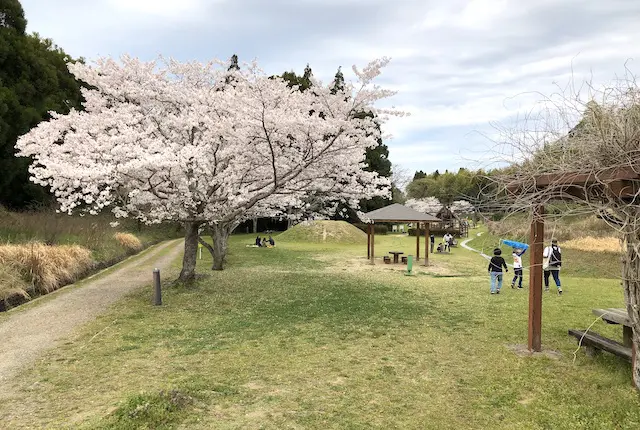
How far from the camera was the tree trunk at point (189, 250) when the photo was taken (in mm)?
11500

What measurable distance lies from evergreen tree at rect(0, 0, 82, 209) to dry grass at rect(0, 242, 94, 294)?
10457mm

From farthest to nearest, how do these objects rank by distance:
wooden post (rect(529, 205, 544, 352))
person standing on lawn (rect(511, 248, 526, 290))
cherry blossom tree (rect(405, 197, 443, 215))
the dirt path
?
cherry blossom tree (rect(405, 197, 443, 215)) < person standing on lawn (rect(511, 248, 526, 290)) < the dirt path < wooden post (rect(529, 205, 544, 352))

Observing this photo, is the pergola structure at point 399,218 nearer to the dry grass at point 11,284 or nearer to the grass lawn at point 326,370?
the grass lawn at point 326,370

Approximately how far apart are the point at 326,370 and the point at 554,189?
11.9 feet

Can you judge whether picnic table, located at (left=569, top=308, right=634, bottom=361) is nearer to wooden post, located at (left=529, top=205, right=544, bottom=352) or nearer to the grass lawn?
the grass lawn

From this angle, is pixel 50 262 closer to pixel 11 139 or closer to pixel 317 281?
pixel 317 281

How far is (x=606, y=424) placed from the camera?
4.08 meters

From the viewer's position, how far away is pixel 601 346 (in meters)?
5.36

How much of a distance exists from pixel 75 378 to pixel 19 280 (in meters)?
6.07

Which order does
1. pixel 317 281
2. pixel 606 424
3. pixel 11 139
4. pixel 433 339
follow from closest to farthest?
pixel 606 424 → pixel 433 339 → pixel 317 281 → pixel 11 139

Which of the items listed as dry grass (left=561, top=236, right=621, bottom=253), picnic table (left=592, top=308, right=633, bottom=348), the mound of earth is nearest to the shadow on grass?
picnic table (left=592, top=308, right=633, bottom=348)

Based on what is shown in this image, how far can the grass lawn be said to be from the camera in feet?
14.0

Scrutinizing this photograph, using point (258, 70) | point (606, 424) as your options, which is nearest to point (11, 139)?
point (258, 70)

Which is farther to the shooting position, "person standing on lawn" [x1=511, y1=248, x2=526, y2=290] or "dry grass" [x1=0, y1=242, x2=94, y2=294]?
"person standing on lawn" [x1=511, y1=248, x2=526, y2=290]
